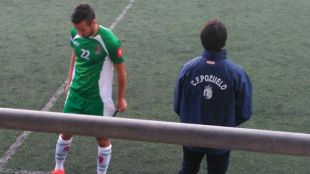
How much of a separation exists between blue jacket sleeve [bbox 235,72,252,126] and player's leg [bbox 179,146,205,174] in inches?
15.9

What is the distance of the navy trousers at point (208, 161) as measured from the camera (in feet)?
13.8

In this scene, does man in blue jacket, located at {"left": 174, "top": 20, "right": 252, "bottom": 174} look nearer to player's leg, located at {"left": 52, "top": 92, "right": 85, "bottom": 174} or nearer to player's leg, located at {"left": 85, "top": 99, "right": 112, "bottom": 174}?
player's leg, located at {"left": 85, "top": 99, "right": 112, "bottom": 174}

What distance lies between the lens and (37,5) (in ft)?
39.0

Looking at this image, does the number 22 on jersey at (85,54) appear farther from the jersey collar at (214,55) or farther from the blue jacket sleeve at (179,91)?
the jersey collar at (214,55)

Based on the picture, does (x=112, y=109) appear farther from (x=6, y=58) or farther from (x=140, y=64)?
(x=6, y=58)

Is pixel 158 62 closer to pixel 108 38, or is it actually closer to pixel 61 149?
pixel 61 149

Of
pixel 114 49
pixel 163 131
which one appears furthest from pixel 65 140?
pixel 163 131

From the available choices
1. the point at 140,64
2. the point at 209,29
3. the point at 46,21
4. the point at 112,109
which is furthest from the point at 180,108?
the point at 46,21

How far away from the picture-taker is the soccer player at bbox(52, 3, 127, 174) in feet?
15.7

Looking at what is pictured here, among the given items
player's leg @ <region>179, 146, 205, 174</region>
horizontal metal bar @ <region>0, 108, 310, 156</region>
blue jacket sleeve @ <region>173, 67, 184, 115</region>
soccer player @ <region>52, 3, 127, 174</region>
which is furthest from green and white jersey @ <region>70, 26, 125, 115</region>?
horizontal metal bar @ <region>0, 108, 310, 156</region>

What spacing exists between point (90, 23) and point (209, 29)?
1146mm

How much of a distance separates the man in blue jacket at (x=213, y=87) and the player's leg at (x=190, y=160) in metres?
0.10

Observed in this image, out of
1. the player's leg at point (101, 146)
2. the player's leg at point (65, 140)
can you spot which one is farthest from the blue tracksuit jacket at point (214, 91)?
the player's leg at point (65, 140)

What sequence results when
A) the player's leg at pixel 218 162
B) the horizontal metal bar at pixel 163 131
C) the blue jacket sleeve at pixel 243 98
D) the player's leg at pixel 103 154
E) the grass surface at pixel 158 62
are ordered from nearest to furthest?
the horizontal metal bar at pixel 163 131
the blue jacket sleeve at pixel 243 98
the player's leg at pixel 218 162
the player's leg at pixel 103 154
the grass surface at pixel 158 62
